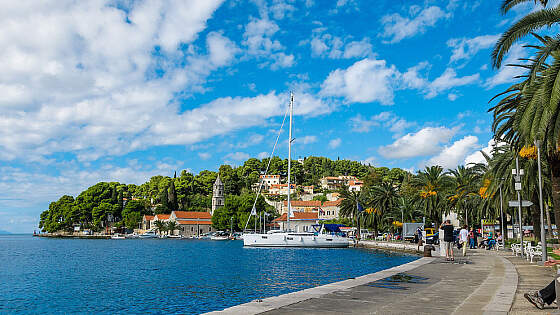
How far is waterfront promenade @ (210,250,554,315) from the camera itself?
24.3 ft

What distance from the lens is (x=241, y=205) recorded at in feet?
363

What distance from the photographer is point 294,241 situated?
58219 mm

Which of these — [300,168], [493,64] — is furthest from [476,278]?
[300,168]

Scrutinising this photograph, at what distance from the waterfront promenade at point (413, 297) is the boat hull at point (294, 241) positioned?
150 feet

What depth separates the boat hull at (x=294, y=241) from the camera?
58.1 metres

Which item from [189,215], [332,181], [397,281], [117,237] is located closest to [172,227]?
[189,215]

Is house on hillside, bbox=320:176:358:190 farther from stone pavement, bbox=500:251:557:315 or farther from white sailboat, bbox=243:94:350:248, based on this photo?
stone pavement, bbox=500:251:557:315

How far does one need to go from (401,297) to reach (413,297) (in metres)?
0.27

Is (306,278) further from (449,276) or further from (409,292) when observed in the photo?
(409,292)

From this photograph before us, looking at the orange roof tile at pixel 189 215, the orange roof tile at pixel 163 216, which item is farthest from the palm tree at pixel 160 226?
the orange roof tile at pixel 189 215

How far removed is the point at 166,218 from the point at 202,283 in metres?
116

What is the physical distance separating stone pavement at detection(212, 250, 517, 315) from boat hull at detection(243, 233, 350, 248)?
45.8 meters

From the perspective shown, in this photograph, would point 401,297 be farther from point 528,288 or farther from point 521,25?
point 521,25

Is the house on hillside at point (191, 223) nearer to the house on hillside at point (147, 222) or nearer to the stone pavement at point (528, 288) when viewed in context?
the house on hillside at point (147, 222)
